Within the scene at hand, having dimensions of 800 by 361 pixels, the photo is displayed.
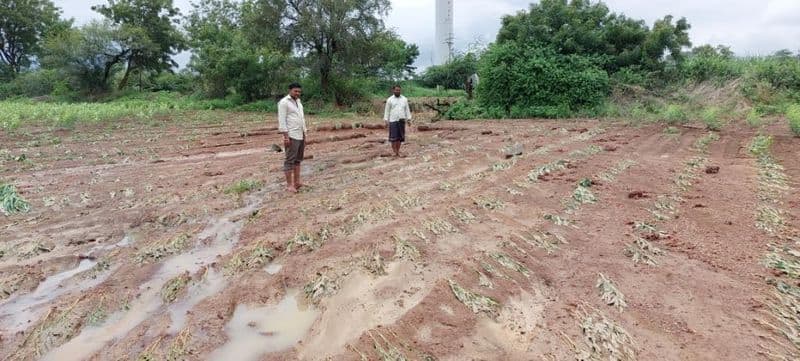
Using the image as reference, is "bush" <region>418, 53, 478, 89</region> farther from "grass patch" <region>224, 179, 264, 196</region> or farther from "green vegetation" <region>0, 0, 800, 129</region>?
"grass patch" <region>224, 179, 264, 196</region>

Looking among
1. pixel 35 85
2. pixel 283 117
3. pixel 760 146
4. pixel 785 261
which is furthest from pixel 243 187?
pixel 35 85

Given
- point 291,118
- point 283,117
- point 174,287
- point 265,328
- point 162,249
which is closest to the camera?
point 265,328

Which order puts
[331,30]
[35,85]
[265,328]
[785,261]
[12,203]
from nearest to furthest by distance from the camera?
[265,328] < [785,261] < [12,203] < [331,30] < [35,85]

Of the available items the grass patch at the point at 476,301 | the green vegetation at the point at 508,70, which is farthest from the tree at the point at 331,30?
the grass patch at the point at 476,301

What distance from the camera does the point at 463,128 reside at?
1452 centimetres

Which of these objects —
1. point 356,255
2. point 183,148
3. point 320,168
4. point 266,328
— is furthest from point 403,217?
point 183,148

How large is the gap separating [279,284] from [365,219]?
1.61 metres

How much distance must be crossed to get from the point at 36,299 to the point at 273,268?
5.53ft

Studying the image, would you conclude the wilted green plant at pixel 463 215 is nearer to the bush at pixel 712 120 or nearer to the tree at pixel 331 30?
the bush at pixel 712 120

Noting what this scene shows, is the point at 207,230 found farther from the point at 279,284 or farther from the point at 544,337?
the point at 544,337

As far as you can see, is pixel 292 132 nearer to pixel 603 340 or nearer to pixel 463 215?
pixel 463 215

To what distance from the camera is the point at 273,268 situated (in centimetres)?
419

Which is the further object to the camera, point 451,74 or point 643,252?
point 451,74

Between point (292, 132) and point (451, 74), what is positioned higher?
point (451, 74)
